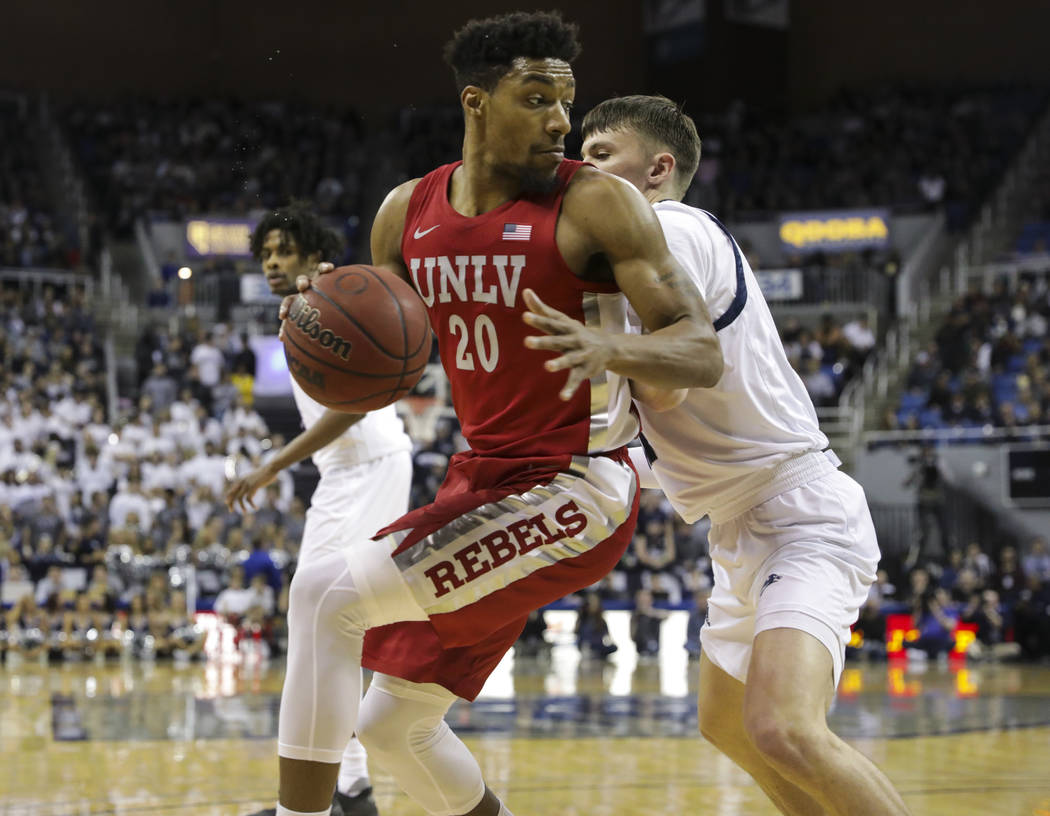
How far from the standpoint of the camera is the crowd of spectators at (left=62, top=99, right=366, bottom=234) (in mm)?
23812

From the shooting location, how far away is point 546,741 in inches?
295

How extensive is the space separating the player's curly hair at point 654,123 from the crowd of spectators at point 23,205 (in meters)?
18.9

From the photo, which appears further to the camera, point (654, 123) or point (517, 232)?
point (654, 123)

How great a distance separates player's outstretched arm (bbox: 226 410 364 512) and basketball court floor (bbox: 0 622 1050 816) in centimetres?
136

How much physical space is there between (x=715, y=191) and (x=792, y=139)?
7.64 ft

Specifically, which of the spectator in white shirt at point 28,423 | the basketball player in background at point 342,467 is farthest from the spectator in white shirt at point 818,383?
the basketball player in background at point 342,467

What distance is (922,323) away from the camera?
69.7 ft

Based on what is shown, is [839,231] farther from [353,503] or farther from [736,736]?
[736,736]

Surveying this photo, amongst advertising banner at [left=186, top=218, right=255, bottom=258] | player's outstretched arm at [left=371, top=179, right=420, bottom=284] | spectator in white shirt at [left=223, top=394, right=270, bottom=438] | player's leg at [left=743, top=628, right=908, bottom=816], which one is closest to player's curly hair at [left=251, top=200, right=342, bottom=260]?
player's outstretched arm at [left=371, top=179, right=420, bottom=284]

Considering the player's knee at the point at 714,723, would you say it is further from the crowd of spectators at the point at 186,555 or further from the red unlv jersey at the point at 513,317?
the crowd of spectators at the point at 186,555

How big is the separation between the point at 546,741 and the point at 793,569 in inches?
171

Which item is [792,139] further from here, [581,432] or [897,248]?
[581,432]

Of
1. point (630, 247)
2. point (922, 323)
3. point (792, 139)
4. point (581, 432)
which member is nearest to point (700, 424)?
point (581, 432)

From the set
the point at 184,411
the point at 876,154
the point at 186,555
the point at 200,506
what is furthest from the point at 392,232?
the point at 876,154
